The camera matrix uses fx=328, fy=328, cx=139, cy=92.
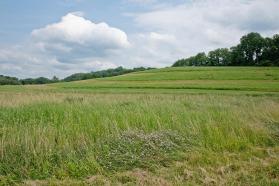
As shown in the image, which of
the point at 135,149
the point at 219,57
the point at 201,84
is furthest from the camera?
the point at 219,57

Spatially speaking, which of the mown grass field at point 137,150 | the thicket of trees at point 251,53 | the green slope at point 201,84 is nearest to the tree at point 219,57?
the thicket of trees at point 251,53

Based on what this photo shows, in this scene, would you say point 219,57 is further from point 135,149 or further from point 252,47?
point 135,149

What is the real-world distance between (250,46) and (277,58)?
462 inches

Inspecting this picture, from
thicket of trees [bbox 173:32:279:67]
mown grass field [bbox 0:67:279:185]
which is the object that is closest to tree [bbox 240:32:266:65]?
thicket of trees [bbox 173:32:279:67]

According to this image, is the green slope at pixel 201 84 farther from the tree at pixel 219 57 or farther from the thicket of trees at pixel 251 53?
the tree at pixel 219 57

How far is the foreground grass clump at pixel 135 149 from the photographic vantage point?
683cm

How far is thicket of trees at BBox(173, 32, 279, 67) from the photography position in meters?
110

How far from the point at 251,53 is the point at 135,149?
118 meters

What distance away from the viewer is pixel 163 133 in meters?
9.22

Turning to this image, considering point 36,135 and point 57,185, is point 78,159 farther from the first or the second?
point 36,135

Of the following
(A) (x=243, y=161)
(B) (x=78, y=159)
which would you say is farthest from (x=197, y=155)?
(B) (x=78, y=159)

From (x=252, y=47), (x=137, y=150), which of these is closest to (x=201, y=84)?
(x=137, y=150)

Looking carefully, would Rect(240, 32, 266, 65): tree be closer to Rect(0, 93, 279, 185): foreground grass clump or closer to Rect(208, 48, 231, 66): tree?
Rect(208, 48, 231, 66): tree

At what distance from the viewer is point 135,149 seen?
8.02m
